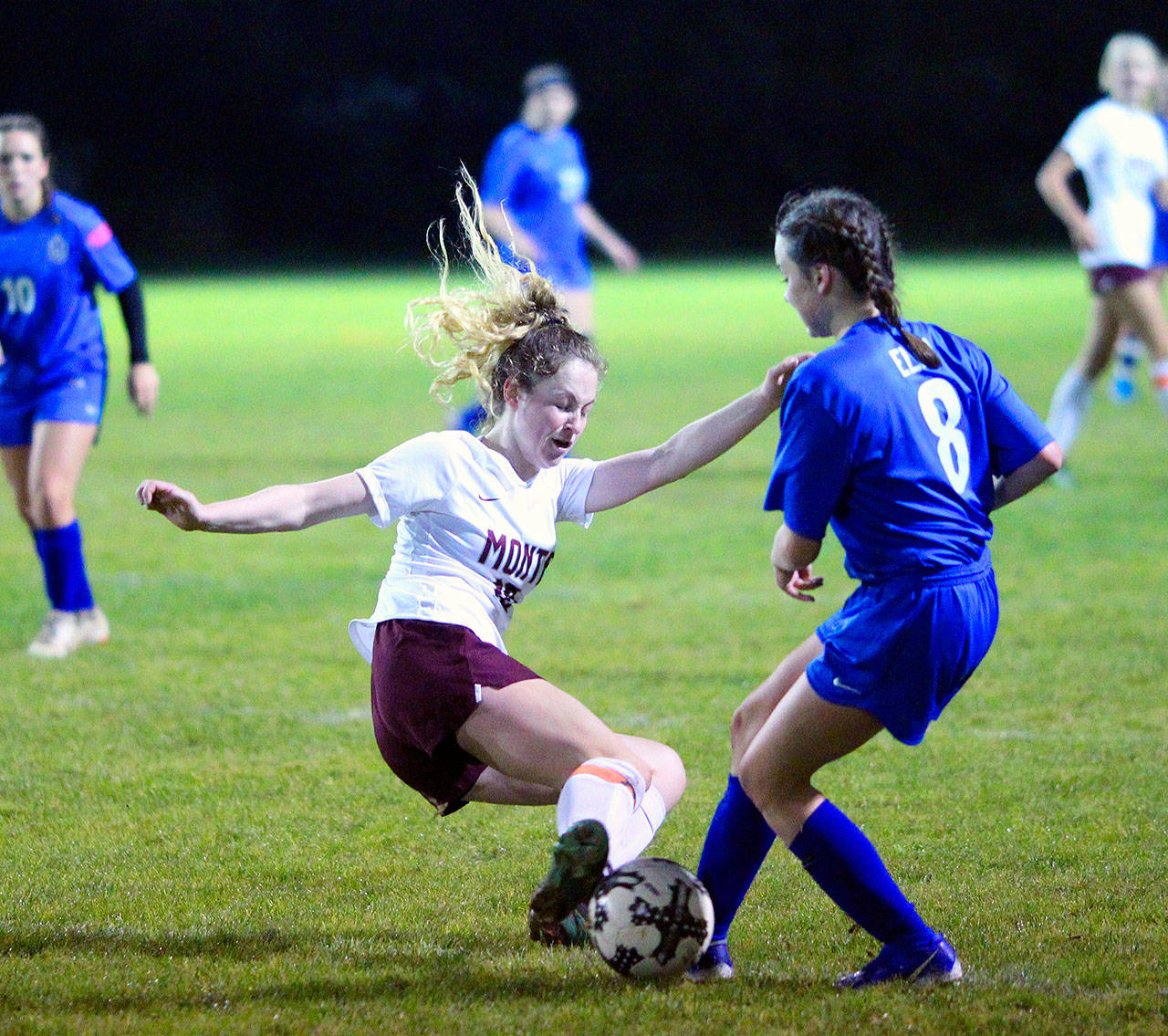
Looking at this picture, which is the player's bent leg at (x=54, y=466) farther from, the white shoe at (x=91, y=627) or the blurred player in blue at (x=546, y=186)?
the blurred player in blue at (x=546, y=186)

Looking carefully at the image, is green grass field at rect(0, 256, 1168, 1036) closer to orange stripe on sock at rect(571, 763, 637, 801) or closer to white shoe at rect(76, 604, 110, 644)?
white shoe at rect(76, 604, 110, 644)

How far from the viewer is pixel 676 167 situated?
40.3 m

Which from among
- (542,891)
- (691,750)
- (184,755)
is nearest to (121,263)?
(184,755)

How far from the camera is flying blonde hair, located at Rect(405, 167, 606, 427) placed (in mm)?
3279

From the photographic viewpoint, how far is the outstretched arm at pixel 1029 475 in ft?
9.68

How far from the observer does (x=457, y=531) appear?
3.24m

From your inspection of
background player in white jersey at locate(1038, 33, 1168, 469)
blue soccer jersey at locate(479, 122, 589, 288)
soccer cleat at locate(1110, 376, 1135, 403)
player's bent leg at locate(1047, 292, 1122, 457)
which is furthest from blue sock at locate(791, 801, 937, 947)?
soccer cleat at locate(1110, 376, 1135, 403)

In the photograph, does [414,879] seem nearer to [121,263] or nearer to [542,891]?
[542,891]

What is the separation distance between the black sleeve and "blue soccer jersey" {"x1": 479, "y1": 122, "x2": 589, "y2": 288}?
3.99m

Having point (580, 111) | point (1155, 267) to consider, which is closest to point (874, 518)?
point (1155, 267)

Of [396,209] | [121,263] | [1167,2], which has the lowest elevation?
[396,209]

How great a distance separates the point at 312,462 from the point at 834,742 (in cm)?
738

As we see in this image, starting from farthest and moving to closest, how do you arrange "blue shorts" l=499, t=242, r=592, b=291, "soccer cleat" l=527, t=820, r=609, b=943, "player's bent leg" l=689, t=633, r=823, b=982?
"blue shorts" l=499, t=242, r=592, b=291
"player's bent leg" l=689, t=633, r=823, b=982
"soccer cleat" l=527, t=820, r=609, b=943

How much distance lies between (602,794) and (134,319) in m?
3.85
